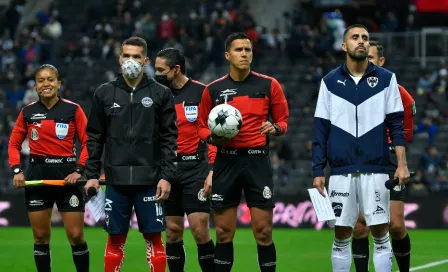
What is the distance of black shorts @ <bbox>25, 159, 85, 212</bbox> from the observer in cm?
1207

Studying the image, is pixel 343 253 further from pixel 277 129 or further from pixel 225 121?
pixel 225 121

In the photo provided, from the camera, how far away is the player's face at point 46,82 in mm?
12164

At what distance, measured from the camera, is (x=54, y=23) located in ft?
106

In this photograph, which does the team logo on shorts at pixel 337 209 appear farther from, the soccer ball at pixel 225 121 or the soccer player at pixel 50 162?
the soccer player at pixel 50 162

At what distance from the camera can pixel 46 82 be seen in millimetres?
12172

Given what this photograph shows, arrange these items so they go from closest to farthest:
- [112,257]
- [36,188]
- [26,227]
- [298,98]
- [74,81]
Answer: [112,257], [36,188], [26,227], [298,98], [74,81]

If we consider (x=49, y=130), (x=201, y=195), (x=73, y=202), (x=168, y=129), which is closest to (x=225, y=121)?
(x=168, y=129)

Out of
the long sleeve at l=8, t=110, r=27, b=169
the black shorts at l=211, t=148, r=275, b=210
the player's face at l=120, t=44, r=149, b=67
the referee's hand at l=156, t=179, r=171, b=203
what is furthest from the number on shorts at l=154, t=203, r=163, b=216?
the long sleeve at l=8, t=110, r=27, b=169

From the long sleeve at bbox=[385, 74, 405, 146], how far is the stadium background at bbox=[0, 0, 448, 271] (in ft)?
31.6

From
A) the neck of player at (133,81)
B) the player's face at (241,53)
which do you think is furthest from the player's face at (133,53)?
the player's face at (241,53)

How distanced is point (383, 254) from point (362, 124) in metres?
1.28

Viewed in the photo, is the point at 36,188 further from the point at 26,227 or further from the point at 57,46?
the point at 57,46

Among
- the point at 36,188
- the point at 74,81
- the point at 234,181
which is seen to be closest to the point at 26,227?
the point at 74,81

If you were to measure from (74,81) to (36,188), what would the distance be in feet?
62.0
